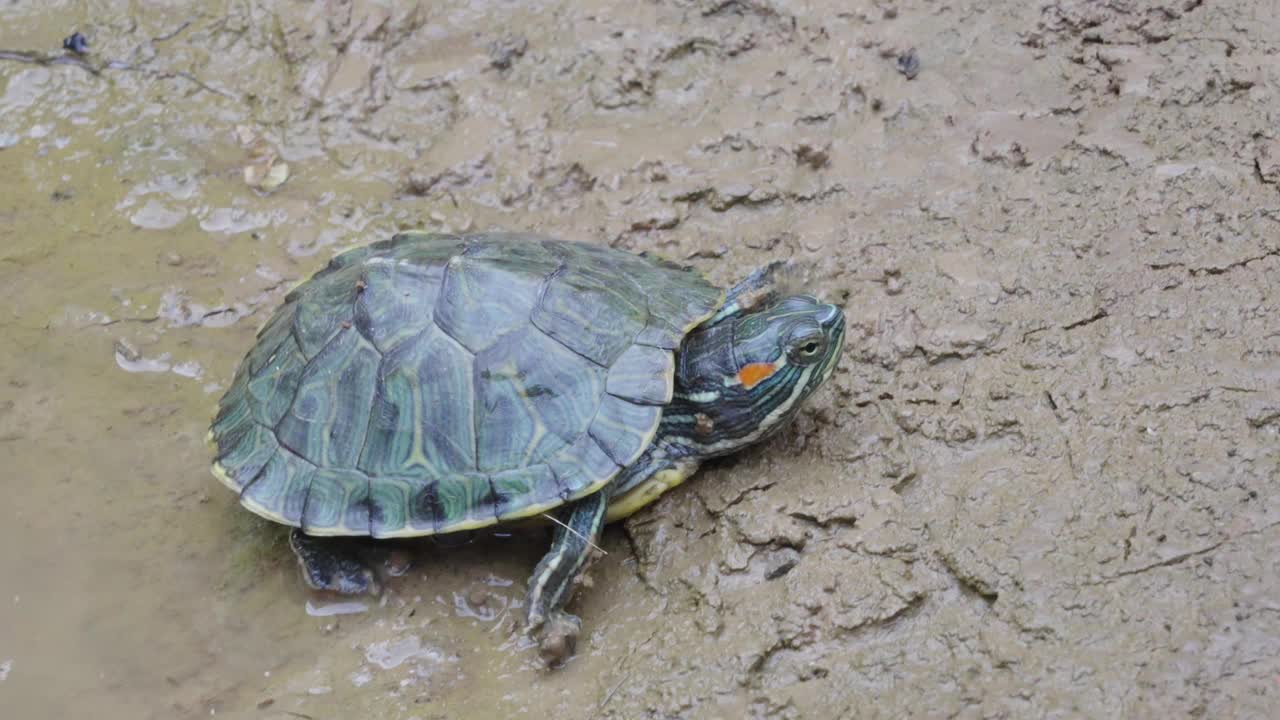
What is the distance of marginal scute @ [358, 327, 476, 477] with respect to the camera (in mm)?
4316

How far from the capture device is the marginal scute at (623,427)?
13.9ft

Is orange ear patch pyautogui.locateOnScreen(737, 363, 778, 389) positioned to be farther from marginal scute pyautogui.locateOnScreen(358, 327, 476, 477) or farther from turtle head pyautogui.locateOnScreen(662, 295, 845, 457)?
marginal scute pyautogui.locateOnScreen(358, 327, 476, 477)

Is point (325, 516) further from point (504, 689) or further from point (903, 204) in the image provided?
point (903, 204)

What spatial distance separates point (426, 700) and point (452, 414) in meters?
1.18

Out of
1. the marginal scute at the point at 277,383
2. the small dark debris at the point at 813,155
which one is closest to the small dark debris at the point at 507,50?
the small dark debris at the point at 813,155

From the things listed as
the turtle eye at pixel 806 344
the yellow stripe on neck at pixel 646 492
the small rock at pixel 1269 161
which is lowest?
the yellow stripe on neck at pixel 646 492

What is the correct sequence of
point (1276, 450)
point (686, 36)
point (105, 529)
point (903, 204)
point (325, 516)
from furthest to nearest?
point (686, 36) → point (903, 204) → point (105, 529) → point (325, 516) → point (1276, 450)

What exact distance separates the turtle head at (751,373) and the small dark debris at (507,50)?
2788 millimetres

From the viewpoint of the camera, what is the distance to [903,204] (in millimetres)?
5512

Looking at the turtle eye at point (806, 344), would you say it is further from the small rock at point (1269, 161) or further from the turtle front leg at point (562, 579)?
the small rock at point (1269, 161)

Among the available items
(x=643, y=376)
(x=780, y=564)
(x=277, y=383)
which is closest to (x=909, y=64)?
(x=643, y=376)

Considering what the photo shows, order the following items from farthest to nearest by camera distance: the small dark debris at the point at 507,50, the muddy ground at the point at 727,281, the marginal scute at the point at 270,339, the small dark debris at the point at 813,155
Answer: the small dark debris at the point at 507,50 < the small dark debris at the point at 813,155 < the marginal scute at the point at 270,339 < the muddy ground at the point at 727,281

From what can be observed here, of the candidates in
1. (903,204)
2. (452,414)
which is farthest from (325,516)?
(903,204)

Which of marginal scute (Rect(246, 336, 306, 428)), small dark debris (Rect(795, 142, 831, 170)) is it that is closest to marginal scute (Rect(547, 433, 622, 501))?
marginal scute (Rect(246, 336, 306, 428))
